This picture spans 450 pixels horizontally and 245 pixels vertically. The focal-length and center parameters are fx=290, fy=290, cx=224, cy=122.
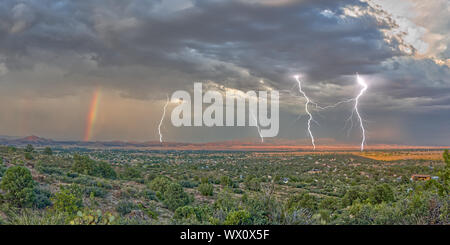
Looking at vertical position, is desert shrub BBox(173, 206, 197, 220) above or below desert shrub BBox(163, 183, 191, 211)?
above

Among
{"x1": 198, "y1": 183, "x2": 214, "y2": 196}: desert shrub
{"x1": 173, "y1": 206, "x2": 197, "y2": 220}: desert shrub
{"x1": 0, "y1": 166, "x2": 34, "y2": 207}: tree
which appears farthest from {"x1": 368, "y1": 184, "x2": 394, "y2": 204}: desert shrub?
{"x1": 0, "y1": 166, "x2": 34, "y2": 207}: tree

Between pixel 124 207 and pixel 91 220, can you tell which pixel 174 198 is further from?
pixel 91 220

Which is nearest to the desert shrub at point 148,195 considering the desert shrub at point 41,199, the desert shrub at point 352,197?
the desert shrub at point 41,199

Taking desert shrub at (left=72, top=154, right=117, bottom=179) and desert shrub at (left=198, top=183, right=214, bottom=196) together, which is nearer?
desert shrub at (left=198, top=183, right=214, bottom=196)

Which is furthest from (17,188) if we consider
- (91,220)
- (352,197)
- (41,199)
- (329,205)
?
(352,197)

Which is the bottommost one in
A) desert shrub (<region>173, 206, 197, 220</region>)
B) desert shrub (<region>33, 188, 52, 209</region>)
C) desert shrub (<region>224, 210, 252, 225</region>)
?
desert shrub (<region>33, 188, 52, 209</region>)

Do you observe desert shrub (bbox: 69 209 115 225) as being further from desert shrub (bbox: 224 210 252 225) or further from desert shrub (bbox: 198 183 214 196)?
desert shrub (bbox: 198 183 214 196)

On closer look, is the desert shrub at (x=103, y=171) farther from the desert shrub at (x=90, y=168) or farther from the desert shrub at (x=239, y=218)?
the desert shrub at (x=239, y=218)
